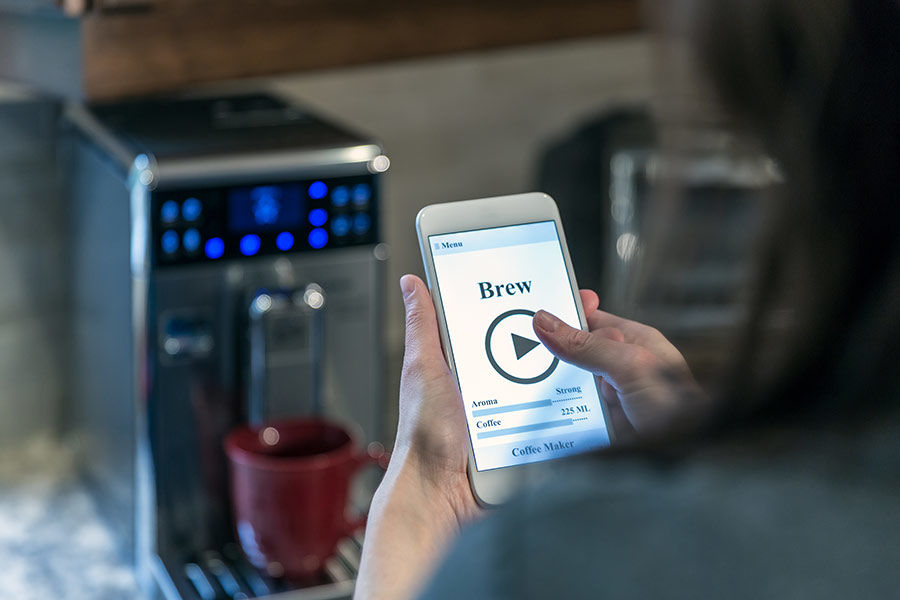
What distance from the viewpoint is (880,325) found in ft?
1.13

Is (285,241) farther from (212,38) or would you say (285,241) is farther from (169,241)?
(212,38)

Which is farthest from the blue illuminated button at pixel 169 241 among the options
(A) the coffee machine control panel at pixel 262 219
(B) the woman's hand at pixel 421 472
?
(B) the woman's hand at pixel 421 472

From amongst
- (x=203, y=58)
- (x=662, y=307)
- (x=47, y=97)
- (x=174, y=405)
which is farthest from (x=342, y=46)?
(x=662, y=307)

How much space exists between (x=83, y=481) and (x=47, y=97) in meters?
0.38

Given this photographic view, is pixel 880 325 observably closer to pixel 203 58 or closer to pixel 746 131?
pixel 746 131

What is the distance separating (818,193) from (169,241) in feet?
2.20

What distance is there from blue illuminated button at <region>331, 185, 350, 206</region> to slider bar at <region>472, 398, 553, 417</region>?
1.22 feet

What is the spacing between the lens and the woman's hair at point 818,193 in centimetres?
35

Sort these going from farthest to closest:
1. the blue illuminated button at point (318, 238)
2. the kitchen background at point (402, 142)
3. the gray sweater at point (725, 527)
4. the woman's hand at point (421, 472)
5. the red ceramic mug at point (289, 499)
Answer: the kitchen background at point (402, 142)
the blue illuminated button at point (318, 238)
the red ceramic mug at point (289, 499)
the woman's hand at point (421, 472)
the gray sweater at point (725, 527)

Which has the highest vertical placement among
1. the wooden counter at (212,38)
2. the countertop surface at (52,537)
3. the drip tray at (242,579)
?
the wooden counter at (212,38)

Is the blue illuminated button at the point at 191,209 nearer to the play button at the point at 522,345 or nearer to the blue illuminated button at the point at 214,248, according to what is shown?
the blue illuminated button at the point at 214,248

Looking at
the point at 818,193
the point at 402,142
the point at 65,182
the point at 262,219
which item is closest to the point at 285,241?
the point at 262,219

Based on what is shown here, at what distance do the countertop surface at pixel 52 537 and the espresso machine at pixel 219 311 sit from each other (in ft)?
0.09

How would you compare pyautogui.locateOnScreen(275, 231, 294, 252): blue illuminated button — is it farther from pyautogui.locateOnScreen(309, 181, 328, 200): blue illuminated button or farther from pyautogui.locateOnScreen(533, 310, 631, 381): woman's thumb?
pyautogui.locateOnScreen(533, 310, 631, 381): woman's thumb
